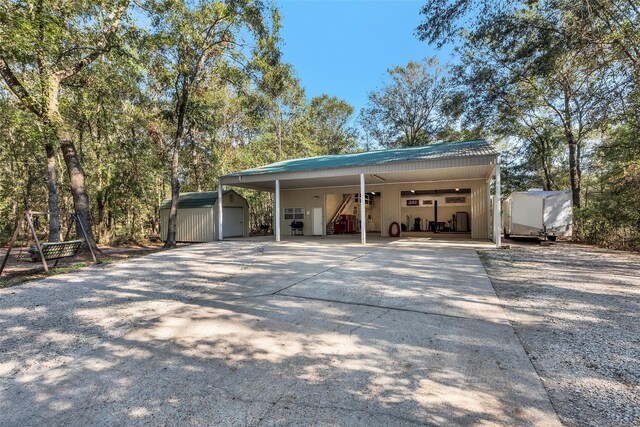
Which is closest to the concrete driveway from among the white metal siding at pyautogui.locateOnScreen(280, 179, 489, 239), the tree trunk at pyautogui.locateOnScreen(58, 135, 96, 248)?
the tree trunk at pyautogui.locateOnScreen(58, 135, 96, 248)

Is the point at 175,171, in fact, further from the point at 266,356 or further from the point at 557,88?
the point at 557,88

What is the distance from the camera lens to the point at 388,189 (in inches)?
582

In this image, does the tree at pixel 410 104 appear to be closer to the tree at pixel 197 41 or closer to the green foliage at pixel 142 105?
the green foliage at pixel 142 105

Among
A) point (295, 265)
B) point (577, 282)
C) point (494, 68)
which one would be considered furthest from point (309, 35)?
point (577, 282)

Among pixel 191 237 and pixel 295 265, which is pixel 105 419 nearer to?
pixel 295 265

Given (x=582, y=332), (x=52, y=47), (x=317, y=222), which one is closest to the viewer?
(x=582, y=332)

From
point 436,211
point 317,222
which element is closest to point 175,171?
point 317,222

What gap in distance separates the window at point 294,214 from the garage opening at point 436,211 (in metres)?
5.53

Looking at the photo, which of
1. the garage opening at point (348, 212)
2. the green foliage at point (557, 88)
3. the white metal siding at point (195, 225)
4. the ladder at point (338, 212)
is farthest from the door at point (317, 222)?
the green foliage at point (557, 88)

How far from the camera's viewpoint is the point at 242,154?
20953 millimetres

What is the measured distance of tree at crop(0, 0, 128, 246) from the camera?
6503mm

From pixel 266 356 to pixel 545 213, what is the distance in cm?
1276

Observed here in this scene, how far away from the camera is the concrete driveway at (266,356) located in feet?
6.46

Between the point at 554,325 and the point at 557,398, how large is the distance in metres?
1.62
